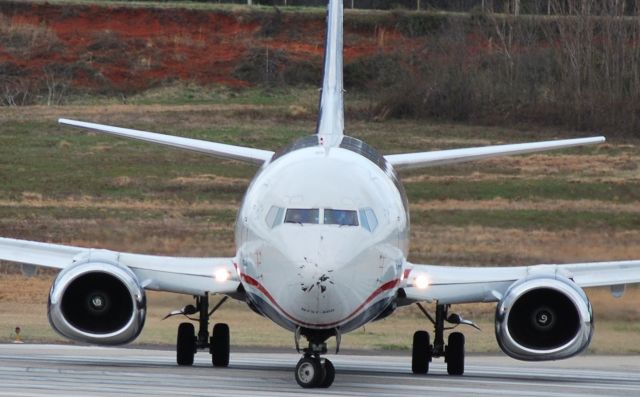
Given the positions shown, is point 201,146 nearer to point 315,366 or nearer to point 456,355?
point 456,355

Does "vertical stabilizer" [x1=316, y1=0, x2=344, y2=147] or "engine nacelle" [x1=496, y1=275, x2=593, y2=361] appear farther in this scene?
"vertical stabilizer" [x1=316, y1=0, x2=344, y2=147]

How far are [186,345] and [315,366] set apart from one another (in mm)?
5074

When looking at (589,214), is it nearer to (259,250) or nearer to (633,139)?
(633,139)

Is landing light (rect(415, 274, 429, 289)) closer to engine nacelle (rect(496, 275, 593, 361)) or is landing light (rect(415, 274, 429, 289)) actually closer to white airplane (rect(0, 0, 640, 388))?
white airplane (rect(0, 0, 640, 388))

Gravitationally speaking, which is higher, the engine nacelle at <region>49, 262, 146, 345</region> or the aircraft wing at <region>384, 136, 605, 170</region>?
the aircraft wing at <region>384, 136, 605, 170</region>

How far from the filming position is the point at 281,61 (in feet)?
297

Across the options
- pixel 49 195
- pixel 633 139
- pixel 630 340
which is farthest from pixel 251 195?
pixel 633 139

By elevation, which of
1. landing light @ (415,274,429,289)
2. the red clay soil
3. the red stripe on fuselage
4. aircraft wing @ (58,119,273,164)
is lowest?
the red stripe on fuselage

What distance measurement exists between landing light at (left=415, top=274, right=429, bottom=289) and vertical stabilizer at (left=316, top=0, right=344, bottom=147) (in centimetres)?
231

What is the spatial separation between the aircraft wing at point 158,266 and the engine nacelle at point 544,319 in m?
3.82

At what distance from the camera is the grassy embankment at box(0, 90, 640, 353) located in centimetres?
4069

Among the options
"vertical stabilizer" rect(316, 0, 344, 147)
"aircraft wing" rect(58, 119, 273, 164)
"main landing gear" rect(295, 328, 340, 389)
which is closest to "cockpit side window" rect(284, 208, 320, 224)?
"main landing gear" rect(295, 328, 340, 389)

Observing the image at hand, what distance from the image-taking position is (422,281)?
26.9 meters

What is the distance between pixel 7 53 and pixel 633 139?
102 ft
